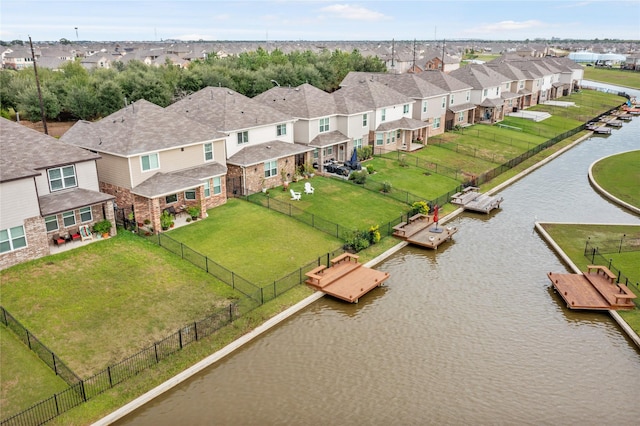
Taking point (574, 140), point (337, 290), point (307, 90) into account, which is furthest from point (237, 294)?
point (574, 140)

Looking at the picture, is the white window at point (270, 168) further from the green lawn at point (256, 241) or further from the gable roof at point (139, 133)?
the green lawn at point (256, 241)

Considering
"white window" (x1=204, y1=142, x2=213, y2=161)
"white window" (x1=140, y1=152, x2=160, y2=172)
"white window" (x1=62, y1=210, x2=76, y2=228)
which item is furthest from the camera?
"white window" (x1=204, y1=142, x2=213, y2=161)

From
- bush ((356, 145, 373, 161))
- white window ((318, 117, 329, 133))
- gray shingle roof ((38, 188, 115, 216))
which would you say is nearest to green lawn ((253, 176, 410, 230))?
bush ((356, 145, 373, 161))

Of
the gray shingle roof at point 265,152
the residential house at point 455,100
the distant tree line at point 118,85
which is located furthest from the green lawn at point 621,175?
the distant tree line at point 118,85

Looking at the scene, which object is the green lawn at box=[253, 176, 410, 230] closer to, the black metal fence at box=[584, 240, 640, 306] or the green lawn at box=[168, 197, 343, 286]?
the green lawn at box=[168, 197, 343, 286]

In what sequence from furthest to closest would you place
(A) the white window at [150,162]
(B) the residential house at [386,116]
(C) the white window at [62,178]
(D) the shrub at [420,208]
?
(B) the residential house at [386,116] → (D) the shrub at [420,208] → (A) the white window at [150,162] → (C) the white window at [62,178]

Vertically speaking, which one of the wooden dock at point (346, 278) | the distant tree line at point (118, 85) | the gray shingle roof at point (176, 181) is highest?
the distant tree line at point (118, 85)

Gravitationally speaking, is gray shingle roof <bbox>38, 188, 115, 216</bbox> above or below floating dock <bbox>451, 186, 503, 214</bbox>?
above
